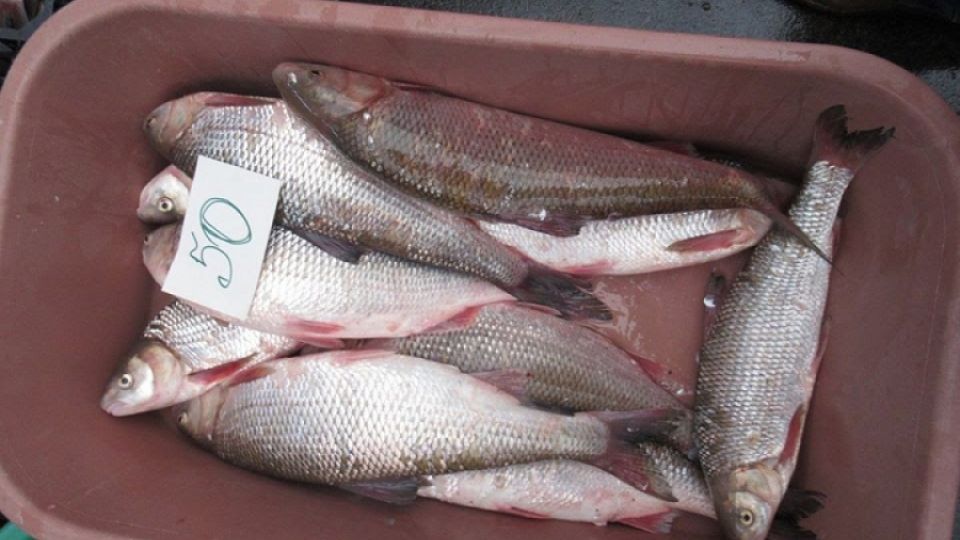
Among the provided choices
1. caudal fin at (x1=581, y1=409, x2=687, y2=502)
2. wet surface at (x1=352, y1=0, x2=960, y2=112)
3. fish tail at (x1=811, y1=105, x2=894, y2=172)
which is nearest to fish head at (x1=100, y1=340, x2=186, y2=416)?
caudal fin at (x1=581, y1=409, x2=687, y2=502)

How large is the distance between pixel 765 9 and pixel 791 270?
1.07m

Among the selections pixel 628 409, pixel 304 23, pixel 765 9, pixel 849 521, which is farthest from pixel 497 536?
pixel 765 9

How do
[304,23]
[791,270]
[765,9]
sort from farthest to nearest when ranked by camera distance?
1. [765,9]
2. [791,270]
3. [304,23]

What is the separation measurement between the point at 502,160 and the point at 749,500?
105cm

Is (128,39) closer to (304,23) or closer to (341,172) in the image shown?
(304,23)

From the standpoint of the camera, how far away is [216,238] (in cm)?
172

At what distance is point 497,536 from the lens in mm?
1795

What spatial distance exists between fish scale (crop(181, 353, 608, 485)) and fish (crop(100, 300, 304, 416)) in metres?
0.10

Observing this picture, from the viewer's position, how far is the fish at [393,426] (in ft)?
5.50

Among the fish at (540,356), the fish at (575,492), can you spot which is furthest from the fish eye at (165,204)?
the fish at (575,492)

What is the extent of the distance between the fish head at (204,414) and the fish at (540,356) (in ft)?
1.41

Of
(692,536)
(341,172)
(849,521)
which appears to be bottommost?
(692,536)

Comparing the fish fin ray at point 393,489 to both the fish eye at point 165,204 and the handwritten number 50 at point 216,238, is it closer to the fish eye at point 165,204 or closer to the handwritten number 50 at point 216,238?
the handwritten number 50 at point 216,238

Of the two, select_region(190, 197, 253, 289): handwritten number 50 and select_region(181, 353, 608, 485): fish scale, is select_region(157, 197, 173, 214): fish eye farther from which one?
select_region(181, 353, 608, 485): fish scale
